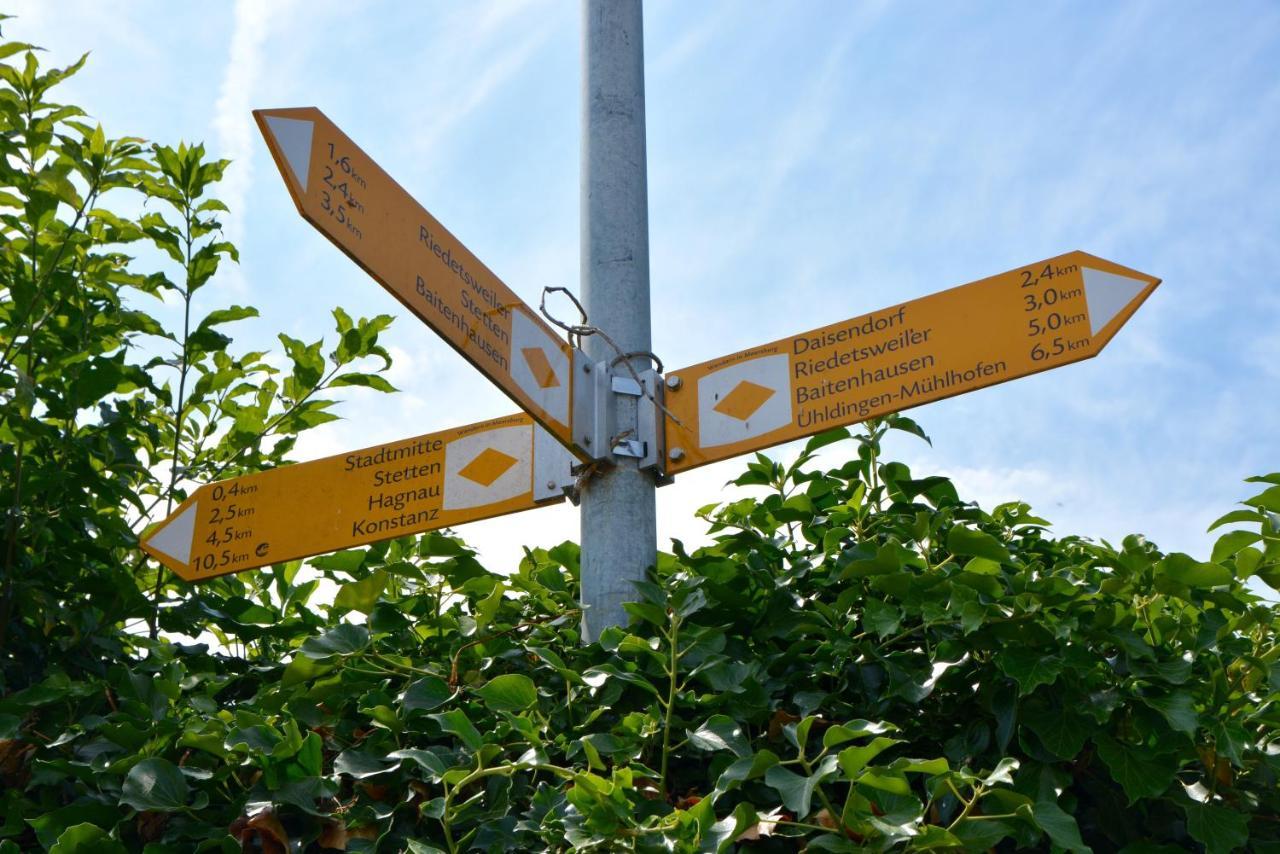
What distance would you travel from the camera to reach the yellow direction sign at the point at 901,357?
2.03m

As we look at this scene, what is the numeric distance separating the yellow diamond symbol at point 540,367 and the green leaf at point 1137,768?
969 millimetres

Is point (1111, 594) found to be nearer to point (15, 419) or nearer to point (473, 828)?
point (473, 828)

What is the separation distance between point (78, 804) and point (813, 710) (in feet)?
3.48

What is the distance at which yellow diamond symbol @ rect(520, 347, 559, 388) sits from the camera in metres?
2.14

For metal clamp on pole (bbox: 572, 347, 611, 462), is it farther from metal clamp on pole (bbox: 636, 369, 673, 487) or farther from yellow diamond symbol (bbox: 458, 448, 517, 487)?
yellow diamond symbol (bbox: 458, 448, 517, 487)

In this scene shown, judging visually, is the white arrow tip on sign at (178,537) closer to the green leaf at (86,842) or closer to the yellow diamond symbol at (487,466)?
the yellow diamond symbol at (487,466)

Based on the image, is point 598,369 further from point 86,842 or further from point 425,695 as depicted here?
point 86,842

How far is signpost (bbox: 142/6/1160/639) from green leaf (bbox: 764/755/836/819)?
1.85ft

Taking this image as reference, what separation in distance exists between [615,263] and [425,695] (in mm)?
826

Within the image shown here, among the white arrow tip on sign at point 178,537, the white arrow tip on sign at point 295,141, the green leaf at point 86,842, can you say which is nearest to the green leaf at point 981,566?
the white arrow tip on sign at point 295,141

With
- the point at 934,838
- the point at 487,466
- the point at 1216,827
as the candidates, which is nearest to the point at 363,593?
the point at 487,466

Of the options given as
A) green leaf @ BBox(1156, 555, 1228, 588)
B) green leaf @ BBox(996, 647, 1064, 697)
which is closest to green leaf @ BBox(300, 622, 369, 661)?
green leaf @ BBox(996, 647, 1064, 697)

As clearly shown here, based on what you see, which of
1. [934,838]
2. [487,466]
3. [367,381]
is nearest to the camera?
[934,838]

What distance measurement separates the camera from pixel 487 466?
2.34 metres
